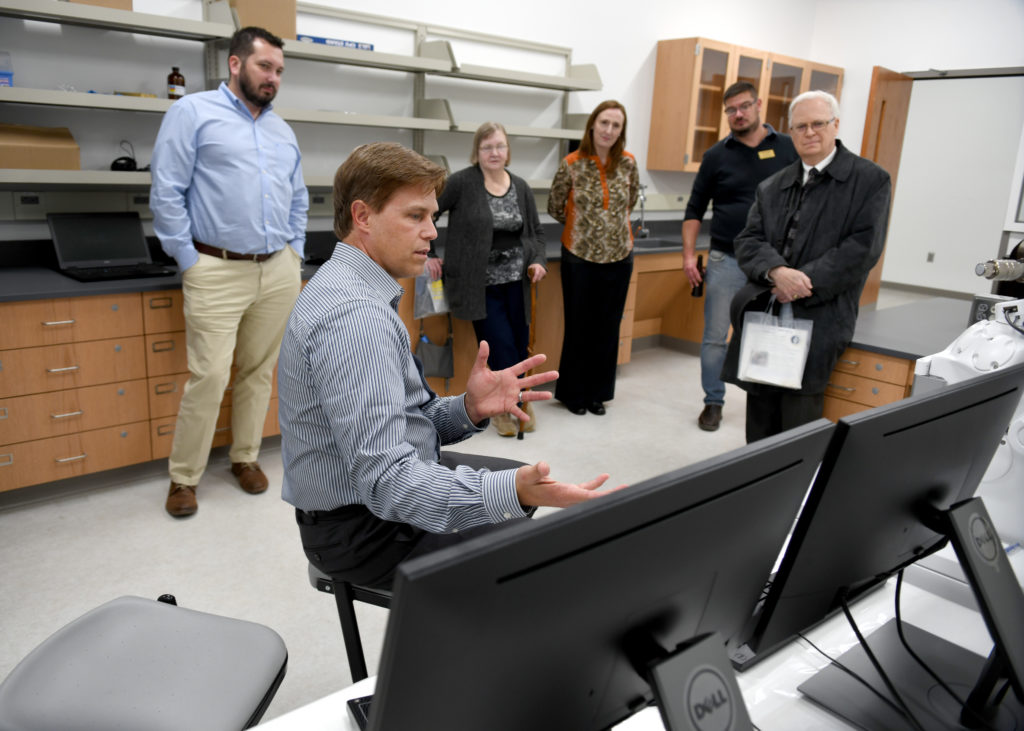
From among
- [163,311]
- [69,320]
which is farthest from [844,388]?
[69,320]

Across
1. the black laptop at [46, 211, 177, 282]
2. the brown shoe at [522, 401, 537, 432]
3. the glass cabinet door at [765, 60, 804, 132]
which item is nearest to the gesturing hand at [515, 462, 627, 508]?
the black laptop at [46, 211, 177, 282]

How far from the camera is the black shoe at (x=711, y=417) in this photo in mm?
4152

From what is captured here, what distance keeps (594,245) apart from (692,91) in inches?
75.5

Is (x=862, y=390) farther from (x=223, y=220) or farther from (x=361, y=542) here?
(x=223, y=220)

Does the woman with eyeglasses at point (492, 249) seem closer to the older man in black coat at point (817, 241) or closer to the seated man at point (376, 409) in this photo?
the older man in black coat at point (817, 241)

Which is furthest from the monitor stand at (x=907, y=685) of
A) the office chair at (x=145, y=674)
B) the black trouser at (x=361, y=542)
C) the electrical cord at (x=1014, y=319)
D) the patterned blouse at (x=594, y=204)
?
the patterned blouse at (x=594, y=204)

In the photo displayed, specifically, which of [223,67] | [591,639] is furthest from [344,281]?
[223,67]

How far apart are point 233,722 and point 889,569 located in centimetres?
102

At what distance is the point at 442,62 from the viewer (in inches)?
152

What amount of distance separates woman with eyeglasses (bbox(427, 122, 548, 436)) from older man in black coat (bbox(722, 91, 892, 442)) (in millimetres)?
1283

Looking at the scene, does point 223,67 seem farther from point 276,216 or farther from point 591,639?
point 591,639

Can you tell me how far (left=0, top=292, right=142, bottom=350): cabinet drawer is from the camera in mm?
2695

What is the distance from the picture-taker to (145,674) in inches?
50.9

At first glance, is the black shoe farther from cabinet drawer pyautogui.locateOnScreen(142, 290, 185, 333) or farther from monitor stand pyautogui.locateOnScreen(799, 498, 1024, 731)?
monitor stand pyautogui.locateOnScreen(799, 498, 1024, 731)
